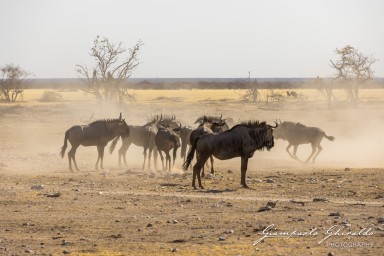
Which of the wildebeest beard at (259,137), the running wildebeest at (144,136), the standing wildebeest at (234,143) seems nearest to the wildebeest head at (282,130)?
the running wildebeest at (144,136)

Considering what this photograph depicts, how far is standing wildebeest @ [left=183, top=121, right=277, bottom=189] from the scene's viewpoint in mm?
20844

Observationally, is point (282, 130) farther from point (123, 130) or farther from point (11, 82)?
point (11, 82)

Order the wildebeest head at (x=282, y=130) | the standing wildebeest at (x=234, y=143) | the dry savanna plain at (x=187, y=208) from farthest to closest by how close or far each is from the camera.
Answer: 1. the wildebeest head at (x=282, y=130)
2. the standing wildebeest at (x=234, y=143)
3. the dry savanna plain at (x=187, y=208)

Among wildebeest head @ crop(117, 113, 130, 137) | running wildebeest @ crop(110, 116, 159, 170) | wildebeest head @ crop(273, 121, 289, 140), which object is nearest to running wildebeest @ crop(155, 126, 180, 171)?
running wildebeest @ crop(110, 116, 159, 170)

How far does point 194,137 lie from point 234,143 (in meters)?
1.94

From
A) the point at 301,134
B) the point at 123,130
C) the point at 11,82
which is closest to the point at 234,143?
the point at 123,130

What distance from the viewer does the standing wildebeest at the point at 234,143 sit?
20.8m

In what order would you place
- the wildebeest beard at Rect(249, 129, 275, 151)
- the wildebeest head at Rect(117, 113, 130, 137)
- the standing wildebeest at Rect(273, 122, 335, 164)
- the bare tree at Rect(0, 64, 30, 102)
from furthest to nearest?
1. the bare tree at Rect(0, 64, 30, 102)
2. the standing wildebeest at Rect(273, 122, 335, 164)
3. the wildebeest head at Rect(117, 113, 130, 137)
4. the wildebeest beard at Rect(249, 129, 275, 151)

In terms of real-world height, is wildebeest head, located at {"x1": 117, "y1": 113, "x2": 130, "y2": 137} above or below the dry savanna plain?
above

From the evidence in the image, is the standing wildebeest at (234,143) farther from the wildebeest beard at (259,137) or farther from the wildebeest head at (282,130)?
the wildebeest head at (282,130)

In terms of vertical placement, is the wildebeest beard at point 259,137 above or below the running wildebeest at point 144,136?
above

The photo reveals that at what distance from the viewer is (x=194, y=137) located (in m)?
22.5

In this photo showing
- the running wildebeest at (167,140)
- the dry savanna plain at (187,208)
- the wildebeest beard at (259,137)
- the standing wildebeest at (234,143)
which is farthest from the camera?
the running wildebeest at (167,140)

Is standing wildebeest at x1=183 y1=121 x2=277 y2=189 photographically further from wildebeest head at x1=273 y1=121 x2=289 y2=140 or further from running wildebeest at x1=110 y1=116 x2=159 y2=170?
wildebeest head at x1=273 y1=121 x2=289 y2=140
